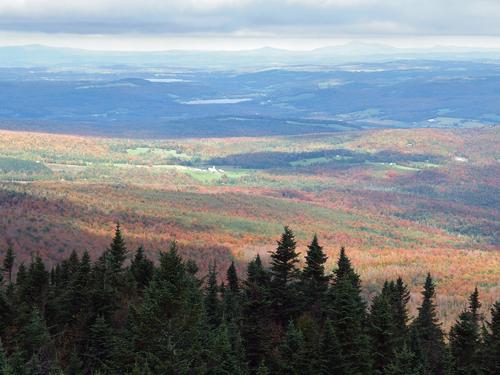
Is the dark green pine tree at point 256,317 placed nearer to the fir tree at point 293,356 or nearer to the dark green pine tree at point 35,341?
the fir tree at point 293,356

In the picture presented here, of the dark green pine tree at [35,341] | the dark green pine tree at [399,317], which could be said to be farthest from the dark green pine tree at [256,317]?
the dark green pine tree at [35,341]

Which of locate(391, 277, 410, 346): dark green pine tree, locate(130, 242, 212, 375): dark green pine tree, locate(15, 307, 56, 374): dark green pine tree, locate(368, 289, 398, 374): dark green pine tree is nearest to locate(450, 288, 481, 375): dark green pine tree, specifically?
locate(391, 277, 410, 346): dark green pine tree

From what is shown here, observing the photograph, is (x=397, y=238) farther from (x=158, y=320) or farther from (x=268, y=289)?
(x=158, y=320)

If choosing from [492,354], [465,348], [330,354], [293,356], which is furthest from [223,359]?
[465,348]

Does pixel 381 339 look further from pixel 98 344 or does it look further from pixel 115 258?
pixel 115 258

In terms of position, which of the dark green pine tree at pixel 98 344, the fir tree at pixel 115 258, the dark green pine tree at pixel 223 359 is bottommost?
the dark green pine tree at pixel 98 344

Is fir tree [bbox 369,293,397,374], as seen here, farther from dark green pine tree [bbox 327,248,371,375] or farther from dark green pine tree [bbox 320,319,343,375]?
dark green pine tree [bbox 320,319,343,375]
